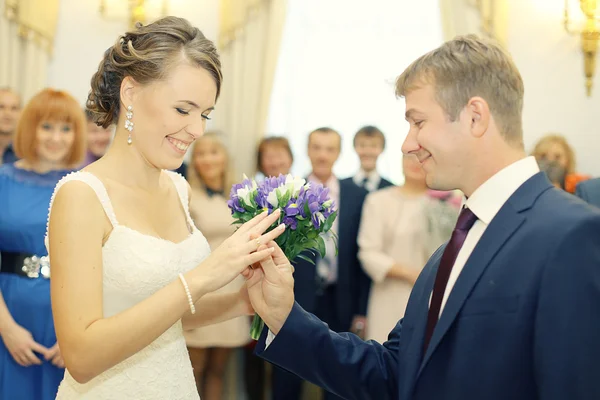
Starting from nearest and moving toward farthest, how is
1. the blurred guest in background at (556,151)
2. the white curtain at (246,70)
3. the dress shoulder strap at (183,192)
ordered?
the dress shoulder strap at (183,192)
the blurred guest in background at (556,151)
the white curtain at (246,70)

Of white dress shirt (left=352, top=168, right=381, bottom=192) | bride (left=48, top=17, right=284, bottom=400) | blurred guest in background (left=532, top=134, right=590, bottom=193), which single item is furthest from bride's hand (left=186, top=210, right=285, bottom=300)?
blurred guest in background (left=532, top=134, right=590, bottom=193)

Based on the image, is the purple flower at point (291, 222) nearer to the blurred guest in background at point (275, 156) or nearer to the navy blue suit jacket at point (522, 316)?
the navy blue suit jacket at point (522, 316)

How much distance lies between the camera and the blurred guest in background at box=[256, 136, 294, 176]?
5500 millimetres

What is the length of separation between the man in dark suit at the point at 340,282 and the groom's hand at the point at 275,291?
2576 mm

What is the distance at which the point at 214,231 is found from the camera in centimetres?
493

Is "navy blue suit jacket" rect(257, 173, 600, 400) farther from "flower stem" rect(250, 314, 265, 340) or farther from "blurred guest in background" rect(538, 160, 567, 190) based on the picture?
"blurred guest in background" rect(538, 160, 567, 190)

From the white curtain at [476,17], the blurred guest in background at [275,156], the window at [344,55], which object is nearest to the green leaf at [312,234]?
the blurred guest in background at [275,156]

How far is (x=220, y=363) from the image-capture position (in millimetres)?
5129

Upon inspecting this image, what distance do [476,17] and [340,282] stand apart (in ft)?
10.6

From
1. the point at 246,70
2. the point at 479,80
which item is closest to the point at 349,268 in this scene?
the point at 246,70

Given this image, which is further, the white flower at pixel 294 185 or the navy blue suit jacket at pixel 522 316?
the white flower at pixel 294 185

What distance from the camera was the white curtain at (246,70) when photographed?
259 inches

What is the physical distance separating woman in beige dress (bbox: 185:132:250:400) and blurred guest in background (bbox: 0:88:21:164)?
1198mm

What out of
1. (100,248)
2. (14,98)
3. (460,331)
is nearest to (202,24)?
(14,98)
